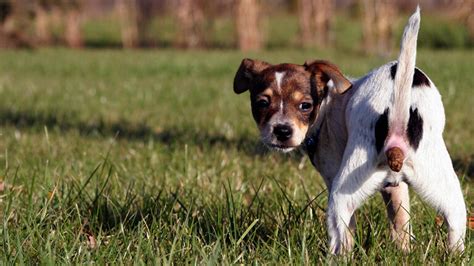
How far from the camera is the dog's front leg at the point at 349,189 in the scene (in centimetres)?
317

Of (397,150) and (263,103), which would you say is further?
(263,103)

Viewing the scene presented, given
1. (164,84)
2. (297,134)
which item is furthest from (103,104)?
(297,134)

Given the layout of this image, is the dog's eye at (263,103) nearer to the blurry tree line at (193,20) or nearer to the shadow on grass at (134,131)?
the shadow on grass at (134,131)

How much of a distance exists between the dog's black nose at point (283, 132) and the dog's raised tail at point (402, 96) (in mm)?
686

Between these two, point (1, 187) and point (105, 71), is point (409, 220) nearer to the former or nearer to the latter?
point (1, 187)

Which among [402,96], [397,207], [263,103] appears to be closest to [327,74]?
[263,103]

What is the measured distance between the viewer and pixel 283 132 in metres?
3.74

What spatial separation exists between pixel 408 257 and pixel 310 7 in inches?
895

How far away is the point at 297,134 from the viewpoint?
3760 millimetres

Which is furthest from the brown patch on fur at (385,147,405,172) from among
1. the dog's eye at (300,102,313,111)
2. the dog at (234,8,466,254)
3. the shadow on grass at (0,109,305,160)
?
the shadow on grass at (0,109,305,160)

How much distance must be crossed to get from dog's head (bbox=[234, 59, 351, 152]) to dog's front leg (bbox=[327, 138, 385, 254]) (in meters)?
0.58

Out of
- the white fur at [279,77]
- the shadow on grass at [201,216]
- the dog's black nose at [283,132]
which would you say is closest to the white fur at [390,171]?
the shadow on grass at [201,216]

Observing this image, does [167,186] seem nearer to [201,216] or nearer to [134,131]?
[201,216]

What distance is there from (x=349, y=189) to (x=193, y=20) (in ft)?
74.9
